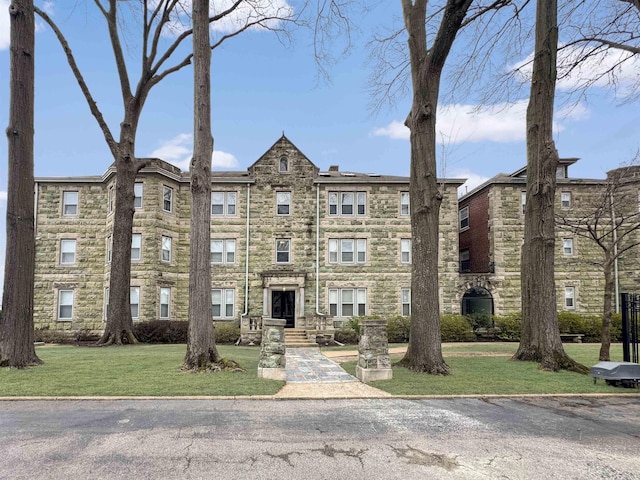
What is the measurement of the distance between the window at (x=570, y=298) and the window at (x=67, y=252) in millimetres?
26550

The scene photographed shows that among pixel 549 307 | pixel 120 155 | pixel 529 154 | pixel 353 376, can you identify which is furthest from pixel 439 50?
pixel 120 155

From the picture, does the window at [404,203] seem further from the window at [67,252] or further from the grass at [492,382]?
the window at [67,252]

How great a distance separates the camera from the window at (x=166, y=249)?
23.3m

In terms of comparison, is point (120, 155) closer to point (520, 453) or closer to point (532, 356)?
point (532, 356)

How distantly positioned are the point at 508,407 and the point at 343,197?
719 inches

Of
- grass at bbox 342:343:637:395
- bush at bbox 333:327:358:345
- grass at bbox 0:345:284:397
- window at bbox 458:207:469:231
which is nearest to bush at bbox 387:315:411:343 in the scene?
bush at bbox 333:327:358:345

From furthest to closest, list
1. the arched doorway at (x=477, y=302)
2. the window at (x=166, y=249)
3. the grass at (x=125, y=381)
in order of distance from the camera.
→ the arched doorway at (x=477, y=302) → the window at (x=166, y=249) → the grass at (x=125, y=381)

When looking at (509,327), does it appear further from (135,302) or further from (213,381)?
(135,302)

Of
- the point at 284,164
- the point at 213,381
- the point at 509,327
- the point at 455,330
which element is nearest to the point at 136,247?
the point at 284,164

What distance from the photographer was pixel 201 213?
1076 centimetres

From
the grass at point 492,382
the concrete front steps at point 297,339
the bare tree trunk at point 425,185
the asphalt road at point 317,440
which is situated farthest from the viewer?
the concrete front steps at point 297,339

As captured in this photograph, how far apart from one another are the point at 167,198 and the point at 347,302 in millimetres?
A: 10978

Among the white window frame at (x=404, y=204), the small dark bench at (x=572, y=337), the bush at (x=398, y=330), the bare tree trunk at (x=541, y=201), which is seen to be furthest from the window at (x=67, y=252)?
the small dark bench at (x=572, y=337)

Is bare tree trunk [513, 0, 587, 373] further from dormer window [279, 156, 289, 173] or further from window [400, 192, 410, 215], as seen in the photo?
dormer window [279, 156, 289, 173]
